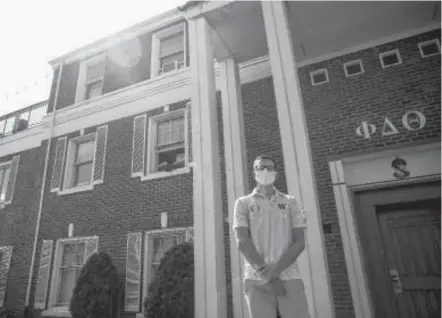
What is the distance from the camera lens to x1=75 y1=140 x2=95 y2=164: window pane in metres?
9.59

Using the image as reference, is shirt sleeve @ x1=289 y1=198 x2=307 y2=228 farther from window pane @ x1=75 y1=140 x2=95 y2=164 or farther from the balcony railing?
the balcony railing

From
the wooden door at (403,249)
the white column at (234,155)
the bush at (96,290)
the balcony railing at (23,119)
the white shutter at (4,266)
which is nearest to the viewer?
the white column at (234,155)

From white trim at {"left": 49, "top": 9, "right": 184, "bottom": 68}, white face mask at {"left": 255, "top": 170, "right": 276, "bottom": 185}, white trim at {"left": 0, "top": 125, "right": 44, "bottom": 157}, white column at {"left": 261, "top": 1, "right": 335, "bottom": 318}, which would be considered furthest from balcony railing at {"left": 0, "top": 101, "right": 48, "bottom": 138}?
white face mask at {"left": 255, "top": 170, "right": 276, "bottom": 185}

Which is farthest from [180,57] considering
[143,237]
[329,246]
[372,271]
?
[372,271]

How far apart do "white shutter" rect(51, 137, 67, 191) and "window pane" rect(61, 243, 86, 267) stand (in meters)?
1.86

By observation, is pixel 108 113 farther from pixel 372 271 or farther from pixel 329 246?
pixel 372 271

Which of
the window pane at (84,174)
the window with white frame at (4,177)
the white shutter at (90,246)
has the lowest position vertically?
the white shutter at (90,246)

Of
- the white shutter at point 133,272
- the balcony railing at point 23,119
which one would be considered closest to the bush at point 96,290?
the white shutter at point 133,272

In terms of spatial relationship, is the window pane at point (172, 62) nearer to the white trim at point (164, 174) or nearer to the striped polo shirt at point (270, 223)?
the white trim at point (164, 174)

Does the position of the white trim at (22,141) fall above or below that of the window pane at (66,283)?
above

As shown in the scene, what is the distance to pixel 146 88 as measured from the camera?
29.2ft

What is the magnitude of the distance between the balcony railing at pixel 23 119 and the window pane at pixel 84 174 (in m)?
3.68

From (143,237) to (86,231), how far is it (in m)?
1.88

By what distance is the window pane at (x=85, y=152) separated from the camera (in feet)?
31.5
